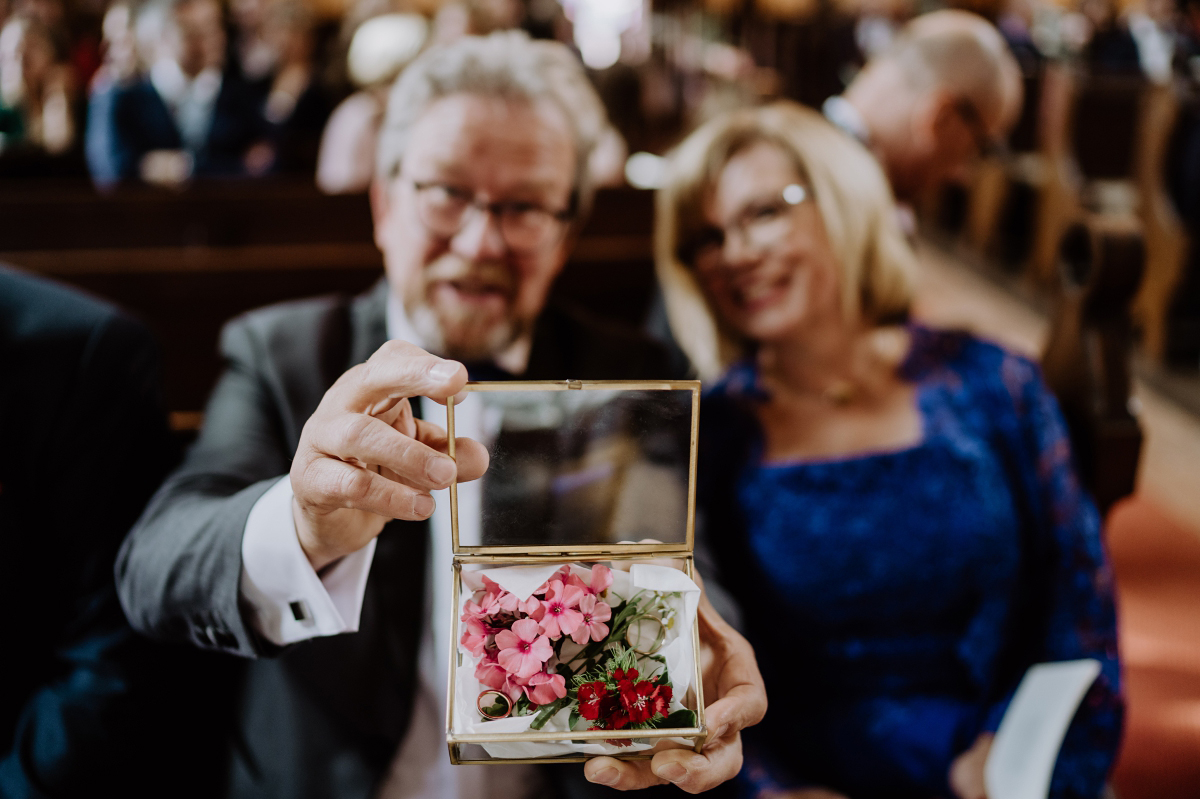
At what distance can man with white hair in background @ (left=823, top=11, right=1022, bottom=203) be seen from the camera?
2.21 metres

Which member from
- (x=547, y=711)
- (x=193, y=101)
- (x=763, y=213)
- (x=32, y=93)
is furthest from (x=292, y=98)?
(x=547, y=711)

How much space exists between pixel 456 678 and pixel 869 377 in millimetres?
941

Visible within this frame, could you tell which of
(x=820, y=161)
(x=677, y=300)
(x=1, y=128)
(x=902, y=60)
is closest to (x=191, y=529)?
(x=677, y=300)

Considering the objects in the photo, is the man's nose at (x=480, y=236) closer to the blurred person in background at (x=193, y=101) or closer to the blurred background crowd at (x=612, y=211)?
the blurred background crowd at (x=612, y=211)

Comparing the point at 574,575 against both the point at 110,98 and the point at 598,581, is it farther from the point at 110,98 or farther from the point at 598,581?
the point at 110,98

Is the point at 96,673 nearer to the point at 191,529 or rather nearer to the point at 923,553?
the point at 191,529

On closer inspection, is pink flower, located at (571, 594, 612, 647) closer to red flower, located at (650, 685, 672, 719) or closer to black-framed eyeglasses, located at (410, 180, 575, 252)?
red flower, located at (650, 685, 672, 719)

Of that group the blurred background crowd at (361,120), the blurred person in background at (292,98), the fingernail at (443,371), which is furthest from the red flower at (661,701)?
the blurred person in background at (292,98)

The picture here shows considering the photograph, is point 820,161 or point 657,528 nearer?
point 657,528

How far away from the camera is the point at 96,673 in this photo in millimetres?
942

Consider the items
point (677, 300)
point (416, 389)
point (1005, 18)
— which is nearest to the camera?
point (416, 389)

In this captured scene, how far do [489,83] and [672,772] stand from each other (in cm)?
82

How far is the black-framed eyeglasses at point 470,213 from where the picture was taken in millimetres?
1024

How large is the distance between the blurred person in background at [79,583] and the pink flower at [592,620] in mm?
572
